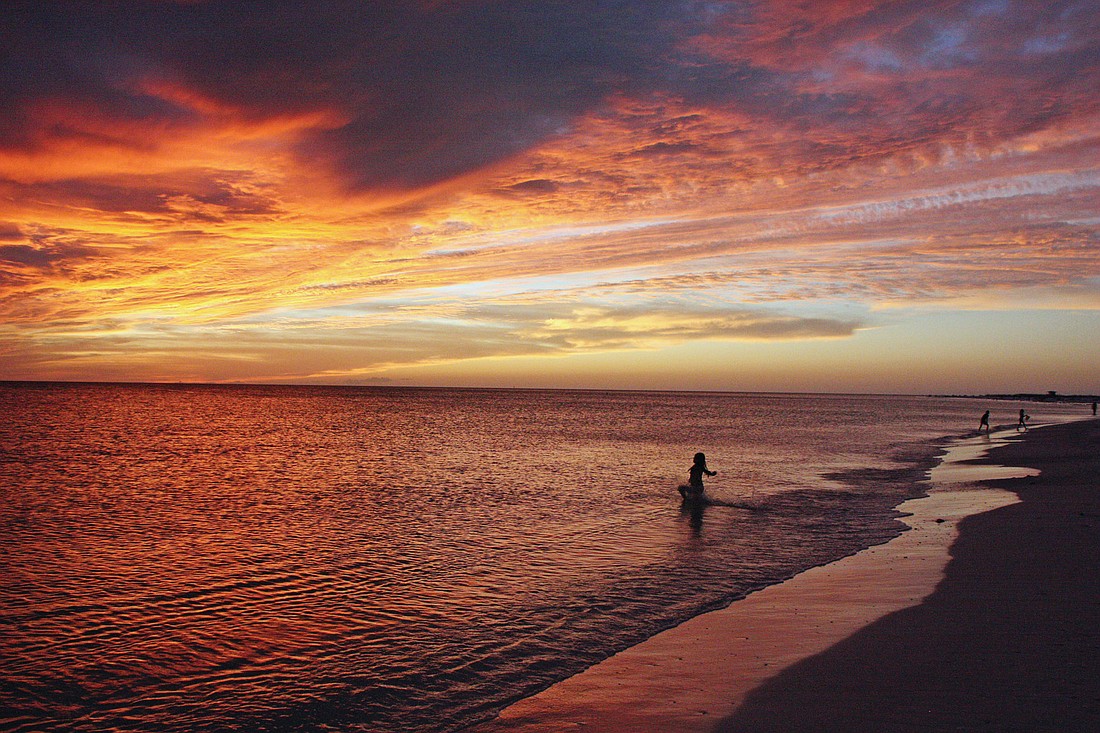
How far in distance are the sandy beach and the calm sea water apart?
1.02m

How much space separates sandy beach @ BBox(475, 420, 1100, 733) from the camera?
24.5 ft

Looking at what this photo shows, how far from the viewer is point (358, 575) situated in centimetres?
1588

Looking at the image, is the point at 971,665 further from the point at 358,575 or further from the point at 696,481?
the point at 696,481

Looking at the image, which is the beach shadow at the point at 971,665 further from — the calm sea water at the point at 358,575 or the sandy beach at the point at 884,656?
the calm sea water at the point at 358,575

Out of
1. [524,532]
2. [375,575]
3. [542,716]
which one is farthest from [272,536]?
[542,716]

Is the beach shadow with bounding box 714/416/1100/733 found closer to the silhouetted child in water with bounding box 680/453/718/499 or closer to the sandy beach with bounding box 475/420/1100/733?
the sandy beach with bounding box 475/420/1100/733

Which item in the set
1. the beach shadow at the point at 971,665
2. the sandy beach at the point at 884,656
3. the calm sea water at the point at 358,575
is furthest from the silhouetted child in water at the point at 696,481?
the beach shadow at the point at 971,665

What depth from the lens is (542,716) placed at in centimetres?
827

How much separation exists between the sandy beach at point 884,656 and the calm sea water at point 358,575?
1.02 meters

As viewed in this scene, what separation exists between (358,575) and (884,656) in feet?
36.8

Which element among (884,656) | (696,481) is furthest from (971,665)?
(696,481)

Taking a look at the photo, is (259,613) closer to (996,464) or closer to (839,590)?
(839,590)

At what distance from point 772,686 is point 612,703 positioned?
2.01 metres

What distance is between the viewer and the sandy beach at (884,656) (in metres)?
7.47
